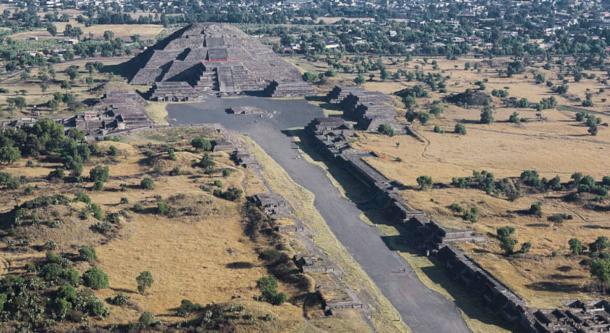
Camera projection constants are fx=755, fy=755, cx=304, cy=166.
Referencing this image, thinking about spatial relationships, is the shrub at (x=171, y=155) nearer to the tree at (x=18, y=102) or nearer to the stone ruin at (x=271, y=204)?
the stone ruin at (x=271, y=204)

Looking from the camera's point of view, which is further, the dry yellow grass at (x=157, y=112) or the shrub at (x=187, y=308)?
the dry yellow grass at (x=157, y=112)

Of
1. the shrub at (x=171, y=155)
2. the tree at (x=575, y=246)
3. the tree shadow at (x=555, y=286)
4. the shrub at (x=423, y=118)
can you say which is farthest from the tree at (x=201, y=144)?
the tree shadow at (x=555, y=286)

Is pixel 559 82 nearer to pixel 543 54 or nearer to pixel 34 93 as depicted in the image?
pixel 543 54

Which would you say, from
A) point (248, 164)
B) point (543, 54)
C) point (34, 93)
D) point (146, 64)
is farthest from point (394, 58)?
point (248, 164)

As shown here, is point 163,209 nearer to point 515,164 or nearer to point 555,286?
point 555,286

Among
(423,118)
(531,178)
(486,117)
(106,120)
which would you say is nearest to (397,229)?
(531,178)

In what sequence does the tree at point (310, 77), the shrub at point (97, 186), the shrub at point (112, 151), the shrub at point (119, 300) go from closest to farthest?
1. the shrub at point (119, 300)
2. the shrub at point (97, 186)
3. the shrub at point (112, 151)
4. the tree at point (310, 77)
